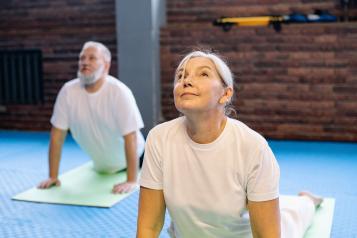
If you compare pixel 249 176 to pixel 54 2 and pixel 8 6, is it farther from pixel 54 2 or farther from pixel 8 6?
pixel 8 6

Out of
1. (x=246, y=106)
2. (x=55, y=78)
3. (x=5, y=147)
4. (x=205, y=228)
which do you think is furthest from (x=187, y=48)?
(x=205, y=228)

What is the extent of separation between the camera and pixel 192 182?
5.76 feet

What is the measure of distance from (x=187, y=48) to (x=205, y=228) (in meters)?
3.54

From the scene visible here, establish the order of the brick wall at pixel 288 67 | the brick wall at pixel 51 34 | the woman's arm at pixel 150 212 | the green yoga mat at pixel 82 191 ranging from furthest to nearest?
the brick wall at pixel 51 34 < the brick wall at pixel 288 67 < the green yoga mat at pixel 82 191 < the woman's arm at pixel 150 212

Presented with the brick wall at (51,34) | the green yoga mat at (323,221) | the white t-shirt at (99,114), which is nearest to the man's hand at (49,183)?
the white t-shirt at (99,114)

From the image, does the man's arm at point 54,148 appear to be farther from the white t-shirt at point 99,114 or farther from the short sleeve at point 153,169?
the short sleeve at point 153,169

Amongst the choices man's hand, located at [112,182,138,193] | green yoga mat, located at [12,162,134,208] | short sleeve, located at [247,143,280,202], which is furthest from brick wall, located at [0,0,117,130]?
short sleeve, located at [247,143,280,202]

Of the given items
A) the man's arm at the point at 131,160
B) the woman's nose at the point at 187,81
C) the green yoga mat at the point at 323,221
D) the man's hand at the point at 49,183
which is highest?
the woman's nose at the point at 187,81

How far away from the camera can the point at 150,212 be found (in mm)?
1771

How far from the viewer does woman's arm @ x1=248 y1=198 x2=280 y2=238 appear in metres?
1.66

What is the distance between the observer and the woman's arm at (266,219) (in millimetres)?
1658

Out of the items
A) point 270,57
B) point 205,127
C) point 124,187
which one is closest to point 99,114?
point 124,187

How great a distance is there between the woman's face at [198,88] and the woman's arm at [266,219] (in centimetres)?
37

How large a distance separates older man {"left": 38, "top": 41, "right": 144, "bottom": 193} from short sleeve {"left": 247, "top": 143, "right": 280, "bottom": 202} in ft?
5.64
